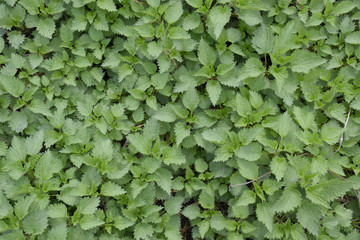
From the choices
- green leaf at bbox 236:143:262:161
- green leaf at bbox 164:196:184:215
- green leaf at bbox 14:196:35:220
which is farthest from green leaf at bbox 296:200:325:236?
green leaf at bbox 14:196:35:220

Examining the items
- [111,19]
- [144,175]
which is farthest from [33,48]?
[144,175]

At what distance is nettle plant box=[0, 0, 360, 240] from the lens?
286 cm

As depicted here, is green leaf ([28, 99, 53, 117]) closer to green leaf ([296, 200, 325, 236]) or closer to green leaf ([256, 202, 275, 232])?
green leaf ([256, 202, 275, 232])

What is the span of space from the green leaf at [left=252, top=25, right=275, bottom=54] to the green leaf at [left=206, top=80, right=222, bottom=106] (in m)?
0.56

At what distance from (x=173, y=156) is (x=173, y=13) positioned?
1462 millimetres

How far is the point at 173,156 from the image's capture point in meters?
2.99

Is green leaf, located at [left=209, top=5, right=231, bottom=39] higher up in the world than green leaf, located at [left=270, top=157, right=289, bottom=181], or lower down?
higher up

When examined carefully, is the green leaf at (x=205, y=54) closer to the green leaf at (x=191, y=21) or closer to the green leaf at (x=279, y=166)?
the green leaf at (x=191, y=21)

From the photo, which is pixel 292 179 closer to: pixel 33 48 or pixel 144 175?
pixel 144 175

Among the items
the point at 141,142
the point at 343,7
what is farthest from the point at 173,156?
the point at 343,7

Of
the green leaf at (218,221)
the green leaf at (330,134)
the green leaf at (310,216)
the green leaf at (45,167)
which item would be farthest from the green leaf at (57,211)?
the green leaf at (330,134)

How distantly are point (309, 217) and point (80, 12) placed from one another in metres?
3.12

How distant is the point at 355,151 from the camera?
10.3 ft

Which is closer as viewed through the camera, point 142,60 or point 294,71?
point 294,71
